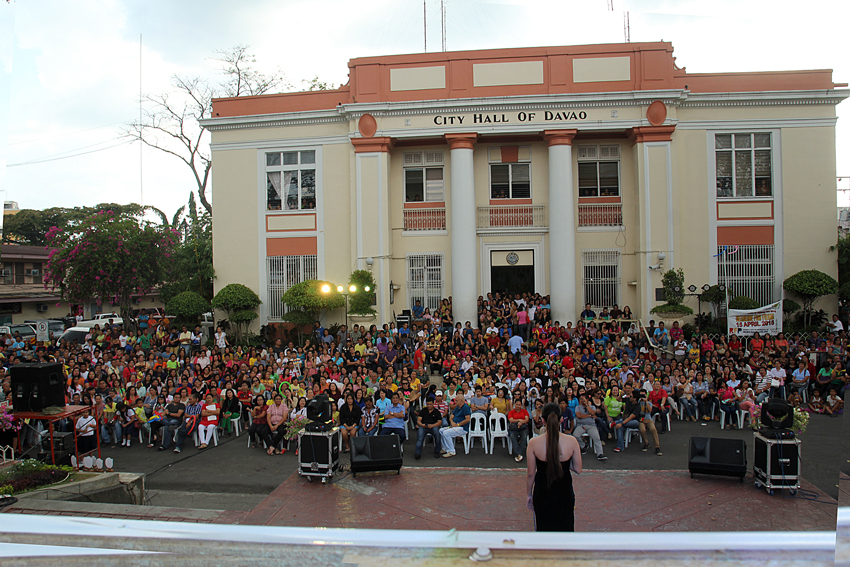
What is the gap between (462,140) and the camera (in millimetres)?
16906

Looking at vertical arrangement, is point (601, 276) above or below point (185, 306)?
above

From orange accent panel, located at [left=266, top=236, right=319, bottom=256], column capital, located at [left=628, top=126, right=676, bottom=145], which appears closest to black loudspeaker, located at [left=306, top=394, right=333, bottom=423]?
orange accent panel, located at [left=266, top=236, right=319, bottom=256]

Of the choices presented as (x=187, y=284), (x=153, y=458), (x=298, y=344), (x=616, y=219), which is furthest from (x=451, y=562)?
(x=187, y=284)

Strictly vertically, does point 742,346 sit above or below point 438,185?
below

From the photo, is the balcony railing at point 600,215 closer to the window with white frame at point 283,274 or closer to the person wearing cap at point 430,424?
the window with white frame at point 283,274

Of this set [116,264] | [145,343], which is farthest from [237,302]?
[116,264]

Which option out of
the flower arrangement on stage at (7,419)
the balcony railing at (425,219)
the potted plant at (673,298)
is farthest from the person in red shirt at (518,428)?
the balcony railing at (425,219)

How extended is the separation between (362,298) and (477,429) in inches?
333

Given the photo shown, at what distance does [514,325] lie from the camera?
614 inches

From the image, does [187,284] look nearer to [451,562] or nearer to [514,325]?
[514,325]

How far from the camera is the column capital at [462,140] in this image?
16828 millimetres

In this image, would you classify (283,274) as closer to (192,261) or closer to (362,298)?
(362,298)

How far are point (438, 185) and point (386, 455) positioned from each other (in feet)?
41.8

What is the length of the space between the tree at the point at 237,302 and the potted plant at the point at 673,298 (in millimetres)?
12980
